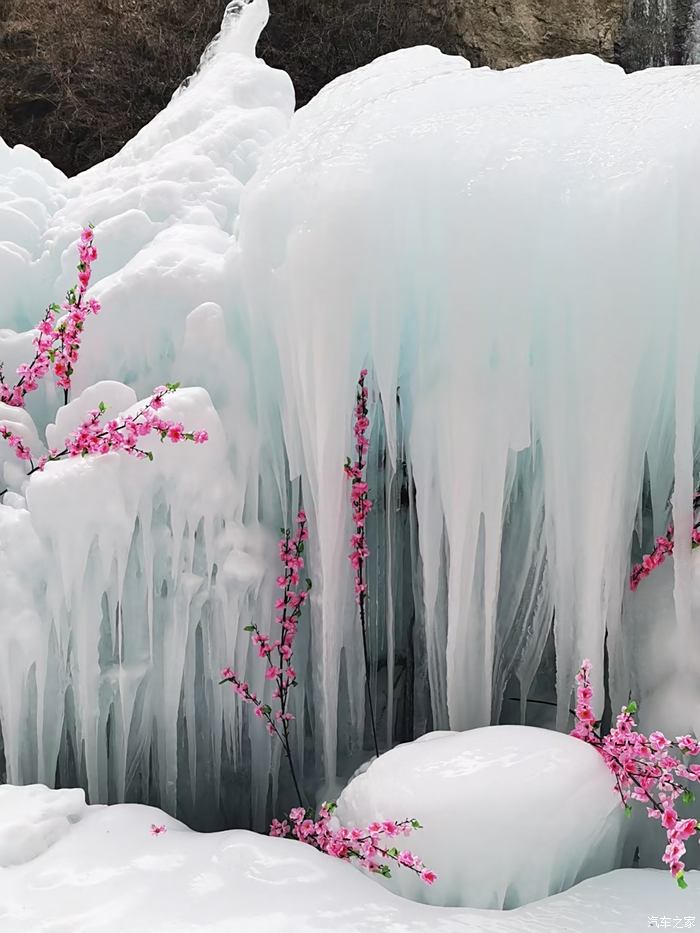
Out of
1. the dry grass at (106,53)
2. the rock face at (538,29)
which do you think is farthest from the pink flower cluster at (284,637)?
the rock face at (538,29)

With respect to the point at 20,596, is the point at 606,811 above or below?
below

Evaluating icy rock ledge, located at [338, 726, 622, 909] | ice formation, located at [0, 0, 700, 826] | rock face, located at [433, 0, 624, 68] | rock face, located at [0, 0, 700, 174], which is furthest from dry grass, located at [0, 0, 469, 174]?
icy rock ledge, located at [338, 726, 622, 909]

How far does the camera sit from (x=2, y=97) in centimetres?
402

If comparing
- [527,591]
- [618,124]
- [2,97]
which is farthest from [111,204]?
[2,97]

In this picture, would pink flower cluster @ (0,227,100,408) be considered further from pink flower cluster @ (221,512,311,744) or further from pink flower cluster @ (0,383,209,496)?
pink flower cluster @ (221,512,311,744)

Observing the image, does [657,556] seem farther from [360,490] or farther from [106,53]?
[106,53]

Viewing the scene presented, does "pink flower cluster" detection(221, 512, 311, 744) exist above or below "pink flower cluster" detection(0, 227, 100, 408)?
below

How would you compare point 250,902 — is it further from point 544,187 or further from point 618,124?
point 618,124

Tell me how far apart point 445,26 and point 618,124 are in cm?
313

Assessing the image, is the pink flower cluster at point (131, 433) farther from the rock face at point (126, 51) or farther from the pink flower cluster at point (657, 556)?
the rock face at point (126, 51)

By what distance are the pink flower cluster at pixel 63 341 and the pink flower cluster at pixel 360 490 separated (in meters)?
0.56

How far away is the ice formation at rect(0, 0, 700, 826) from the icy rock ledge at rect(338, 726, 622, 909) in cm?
22

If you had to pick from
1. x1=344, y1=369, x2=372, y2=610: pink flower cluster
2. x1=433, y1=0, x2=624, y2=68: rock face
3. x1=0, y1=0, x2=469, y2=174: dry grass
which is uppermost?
x1=433, y1=0, x2=624, y2=68: rock face

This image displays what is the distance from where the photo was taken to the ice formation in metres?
1.45
